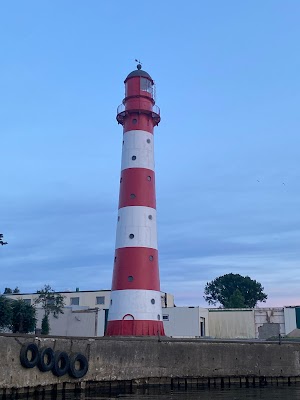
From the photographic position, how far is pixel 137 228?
98.3ft

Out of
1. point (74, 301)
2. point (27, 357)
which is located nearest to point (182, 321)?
point (74, 301)

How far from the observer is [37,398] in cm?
2008

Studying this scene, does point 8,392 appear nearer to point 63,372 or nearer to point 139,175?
point 63,372

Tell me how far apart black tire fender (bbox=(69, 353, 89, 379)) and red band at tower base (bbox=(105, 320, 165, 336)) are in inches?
236

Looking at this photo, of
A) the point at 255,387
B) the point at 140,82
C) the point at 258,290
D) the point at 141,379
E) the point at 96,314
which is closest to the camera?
the point at 141,379

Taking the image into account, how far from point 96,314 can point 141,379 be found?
23.0 m

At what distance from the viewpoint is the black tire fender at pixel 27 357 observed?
2044cm

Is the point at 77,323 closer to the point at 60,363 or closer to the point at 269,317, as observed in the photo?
the point at 269,317

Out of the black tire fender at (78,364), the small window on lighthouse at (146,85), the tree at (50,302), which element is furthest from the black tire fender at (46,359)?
the tree at (50,302)

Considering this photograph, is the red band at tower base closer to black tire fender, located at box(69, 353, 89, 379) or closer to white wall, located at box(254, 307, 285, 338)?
black tire fender, located at box(69, 353, 89, 379)

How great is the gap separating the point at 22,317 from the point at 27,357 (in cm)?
1771

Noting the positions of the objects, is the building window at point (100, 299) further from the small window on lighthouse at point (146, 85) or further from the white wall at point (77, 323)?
the small window on lighthouse at point (146, 85)

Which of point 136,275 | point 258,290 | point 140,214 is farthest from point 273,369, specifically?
point 258,290

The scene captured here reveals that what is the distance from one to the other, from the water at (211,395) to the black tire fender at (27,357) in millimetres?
1432
